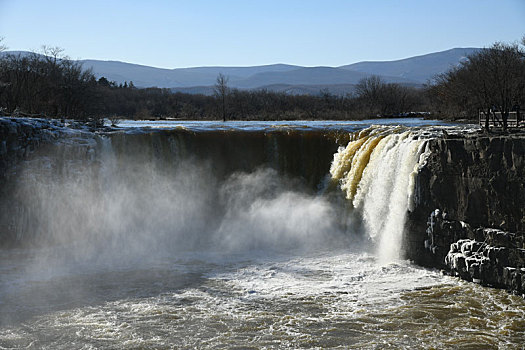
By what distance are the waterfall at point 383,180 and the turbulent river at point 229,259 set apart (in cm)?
4

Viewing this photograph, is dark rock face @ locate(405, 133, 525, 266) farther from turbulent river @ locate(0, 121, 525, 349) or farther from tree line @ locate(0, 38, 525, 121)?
tree line @ locate(0, 38, 525, 121)

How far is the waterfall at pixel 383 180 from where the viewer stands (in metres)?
14.6

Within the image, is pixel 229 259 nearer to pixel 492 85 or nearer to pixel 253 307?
pixel 253 307

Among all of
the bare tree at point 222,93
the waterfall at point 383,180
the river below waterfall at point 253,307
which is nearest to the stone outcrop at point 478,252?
the river below waterfall at point 253,307

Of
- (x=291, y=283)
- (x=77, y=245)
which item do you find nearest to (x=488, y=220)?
(x=291, y=283)

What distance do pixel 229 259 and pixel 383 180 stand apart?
15.8ft

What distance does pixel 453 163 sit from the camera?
44.1 ft

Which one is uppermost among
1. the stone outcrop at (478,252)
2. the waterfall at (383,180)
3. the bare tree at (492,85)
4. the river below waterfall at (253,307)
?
the bare tree at (492,85)

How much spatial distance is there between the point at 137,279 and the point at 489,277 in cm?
813

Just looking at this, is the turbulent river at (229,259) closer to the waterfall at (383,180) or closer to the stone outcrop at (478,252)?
the waterfall at (383,180)

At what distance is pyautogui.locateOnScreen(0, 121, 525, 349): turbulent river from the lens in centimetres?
1005

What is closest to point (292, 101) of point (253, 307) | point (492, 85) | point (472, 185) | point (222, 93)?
point (222, 93)

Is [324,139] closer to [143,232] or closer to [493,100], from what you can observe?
[143,232]

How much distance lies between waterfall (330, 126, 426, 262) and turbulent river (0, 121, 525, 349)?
0.04m
